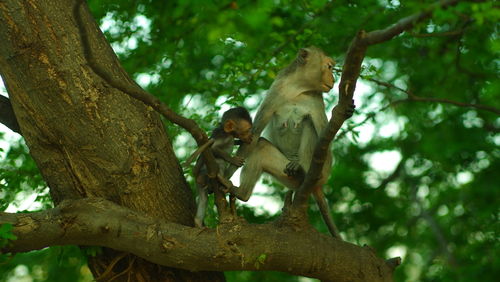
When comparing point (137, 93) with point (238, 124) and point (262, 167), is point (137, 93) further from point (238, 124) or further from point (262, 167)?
point (262, 167)

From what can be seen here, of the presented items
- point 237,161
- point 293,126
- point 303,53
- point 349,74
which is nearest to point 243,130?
point 237,161

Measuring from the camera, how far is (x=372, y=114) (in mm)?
7020

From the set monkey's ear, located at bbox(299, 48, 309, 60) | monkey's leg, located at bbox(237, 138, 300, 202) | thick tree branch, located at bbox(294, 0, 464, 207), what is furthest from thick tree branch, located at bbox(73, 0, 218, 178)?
monkey's ear, located at bbox(299, 48, 309, 60)

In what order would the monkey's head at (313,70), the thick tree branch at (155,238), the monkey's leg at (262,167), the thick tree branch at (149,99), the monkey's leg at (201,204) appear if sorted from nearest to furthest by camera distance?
the thick tree branch at (149,99) → the thick tree branch at (155,238) → the monkey's leg at (201,204) → the monkey's leg at (262,167) → the monkey's head at (313,70)

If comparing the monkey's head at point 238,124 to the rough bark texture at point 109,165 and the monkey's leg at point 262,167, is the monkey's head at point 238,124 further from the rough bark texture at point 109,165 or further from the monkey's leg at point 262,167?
the rough bark texture at point 109,165

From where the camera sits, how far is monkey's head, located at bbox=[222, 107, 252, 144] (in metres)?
5.49

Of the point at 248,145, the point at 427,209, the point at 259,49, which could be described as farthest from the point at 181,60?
the point at 427,209

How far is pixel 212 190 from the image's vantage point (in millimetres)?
5172

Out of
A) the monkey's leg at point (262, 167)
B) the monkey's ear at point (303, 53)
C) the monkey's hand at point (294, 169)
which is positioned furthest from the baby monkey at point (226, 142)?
the monkey's ear at point (303, 53)

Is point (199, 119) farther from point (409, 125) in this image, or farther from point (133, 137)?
point (409, 125)

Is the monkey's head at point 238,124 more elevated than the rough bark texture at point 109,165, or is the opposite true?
the monkey's head at point 238,124

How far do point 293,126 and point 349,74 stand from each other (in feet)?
7.27

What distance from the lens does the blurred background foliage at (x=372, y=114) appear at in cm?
659

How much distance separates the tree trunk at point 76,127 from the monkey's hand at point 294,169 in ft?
3.63
